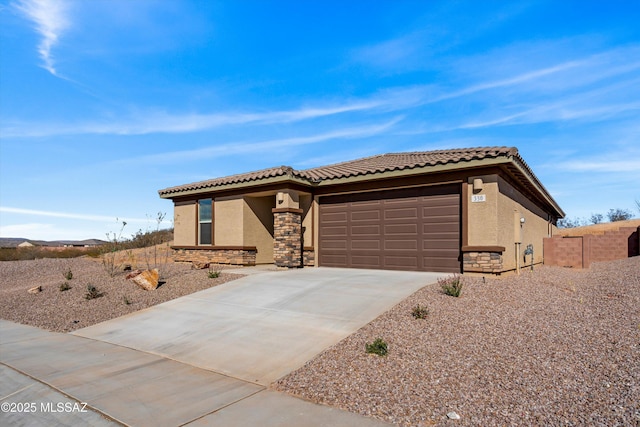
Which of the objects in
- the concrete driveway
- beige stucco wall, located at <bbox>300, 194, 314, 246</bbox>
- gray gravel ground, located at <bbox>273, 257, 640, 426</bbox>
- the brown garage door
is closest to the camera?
gray gravel ground, located at <bbox>273, 257, 640, 426</bbox>

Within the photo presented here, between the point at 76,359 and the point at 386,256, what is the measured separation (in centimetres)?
916

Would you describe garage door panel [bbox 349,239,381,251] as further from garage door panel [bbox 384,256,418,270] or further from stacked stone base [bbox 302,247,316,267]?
stacked stone base [bbox 302,247,316,267]

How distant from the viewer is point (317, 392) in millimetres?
4684

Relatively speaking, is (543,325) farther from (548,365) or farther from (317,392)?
(317,392)

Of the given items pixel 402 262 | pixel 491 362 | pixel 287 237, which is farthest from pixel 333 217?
pixel 491 362

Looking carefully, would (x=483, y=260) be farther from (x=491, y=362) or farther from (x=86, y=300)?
(x=86, y=300)

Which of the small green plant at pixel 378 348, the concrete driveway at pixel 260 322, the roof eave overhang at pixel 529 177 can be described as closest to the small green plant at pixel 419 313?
the concrete driveway at pixel 260 322

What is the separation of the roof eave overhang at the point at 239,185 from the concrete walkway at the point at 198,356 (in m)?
4.29

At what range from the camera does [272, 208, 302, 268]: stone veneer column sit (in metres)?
13.9

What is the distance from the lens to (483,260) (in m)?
11.1

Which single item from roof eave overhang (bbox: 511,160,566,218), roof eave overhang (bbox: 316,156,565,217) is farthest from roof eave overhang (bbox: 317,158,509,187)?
roof eave overhang (bbox: 511,160,566,218)

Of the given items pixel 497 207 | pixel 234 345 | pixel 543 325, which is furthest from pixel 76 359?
pixel 497 207

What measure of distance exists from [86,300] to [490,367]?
10297 millimetres

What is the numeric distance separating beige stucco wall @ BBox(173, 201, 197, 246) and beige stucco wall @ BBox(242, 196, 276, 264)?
3.43 metres
